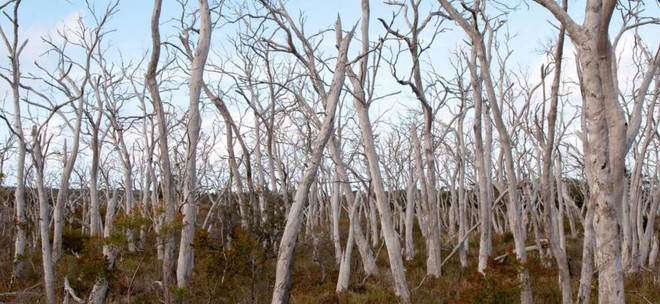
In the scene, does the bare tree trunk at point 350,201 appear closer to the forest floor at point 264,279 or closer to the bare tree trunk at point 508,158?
the forest floor at point 264,279

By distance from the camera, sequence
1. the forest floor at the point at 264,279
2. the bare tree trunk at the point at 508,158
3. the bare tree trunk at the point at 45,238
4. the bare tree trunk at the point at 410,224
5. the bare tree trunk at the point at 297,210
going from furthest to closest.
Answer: the bare tree trunk at the point at 410,224 < the bare tree trunk at the point at 45,238 < the forest floor at the point at 264,279 < the bare tree trunk at the point at 508,158 < the bare tree trunk at the point at 297,210

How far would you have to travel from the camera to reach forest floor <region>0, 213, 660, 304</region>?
7938 millimetres

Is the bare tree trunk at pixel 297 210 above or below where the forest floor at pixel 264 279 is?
above

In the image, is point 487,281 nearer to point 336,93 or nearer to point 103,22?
point 336,93

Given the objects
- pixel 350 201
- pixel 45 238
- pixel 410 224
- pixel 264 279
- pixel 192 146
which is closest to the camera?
pixel 192 146

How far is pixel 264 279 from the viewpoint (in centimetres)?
847

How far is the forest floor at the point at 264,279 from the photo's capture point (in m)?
7.94

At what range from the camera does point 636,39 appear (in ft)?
37.6

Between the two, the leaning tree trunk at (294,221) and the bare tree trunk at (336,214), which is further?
the bare tree trunk at (336,214)

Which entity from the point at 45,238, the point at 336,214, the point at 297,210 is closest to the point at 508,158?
the point at 297,210

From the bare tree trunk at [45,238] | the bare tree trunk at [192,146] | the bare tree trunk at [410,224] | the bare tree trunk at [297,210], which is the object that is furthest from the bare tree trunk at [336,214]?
the bare tree trunk at [297,210]

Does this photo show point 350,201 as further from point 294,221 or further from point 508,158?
point 294,221

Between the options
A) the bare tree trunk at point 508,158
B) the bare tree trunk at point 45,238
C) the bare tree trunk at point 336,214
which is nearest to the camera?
the bare tree trunk at point 508,158

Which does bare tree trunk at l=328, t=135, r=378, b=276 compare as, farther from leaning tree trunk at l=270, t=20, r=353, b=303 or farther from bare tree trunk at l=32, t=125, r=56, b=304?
bare tree trunk at l=32, t=125, r=56, b=304
